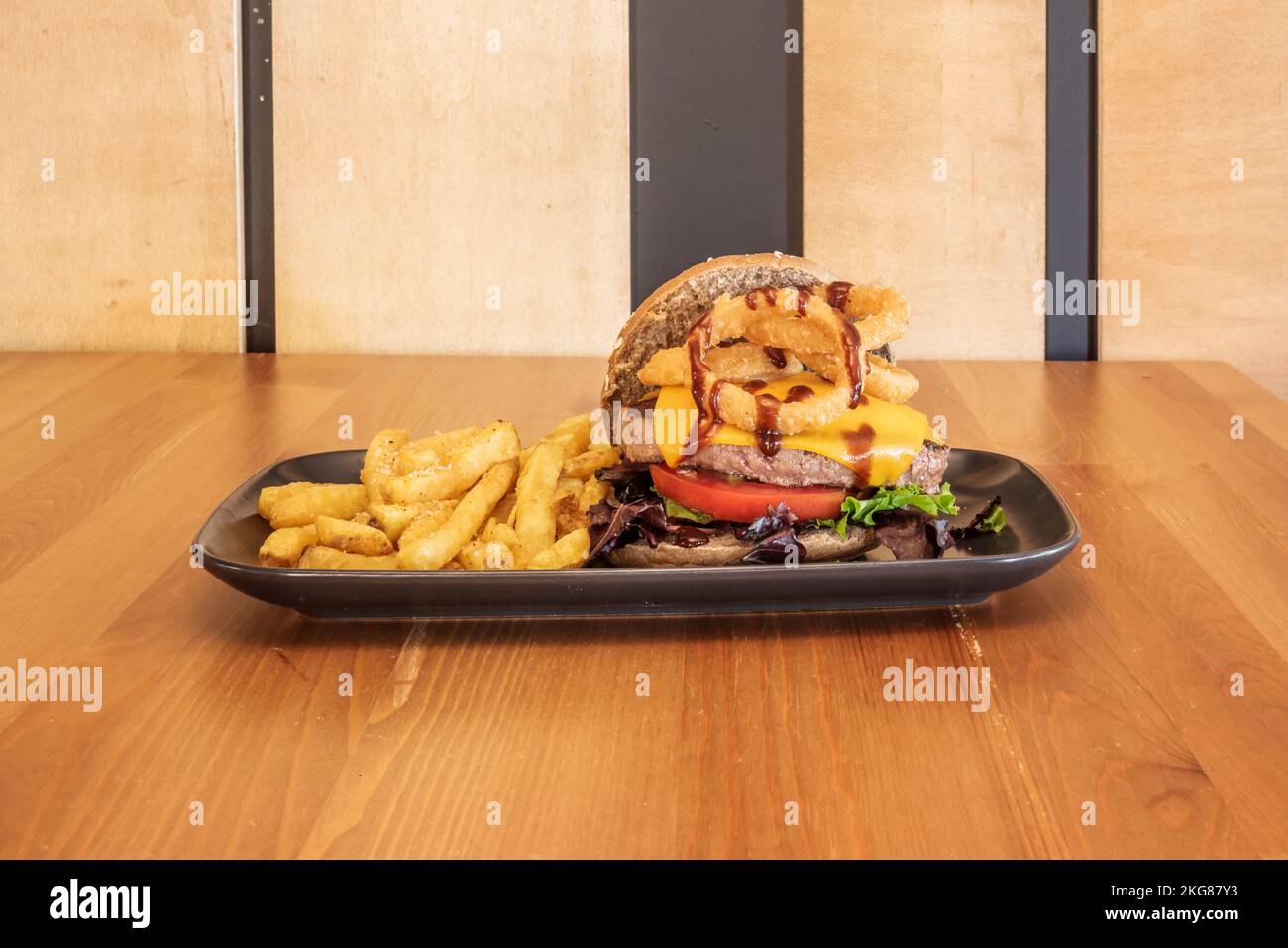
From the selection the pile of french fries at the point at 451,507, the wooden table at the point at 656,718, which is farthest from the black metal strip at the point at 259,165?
the pile of french fries at the point at 451,507

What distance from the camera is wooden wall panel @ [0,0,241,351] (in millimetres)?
3404

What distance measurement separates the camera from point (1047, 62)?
3330mm

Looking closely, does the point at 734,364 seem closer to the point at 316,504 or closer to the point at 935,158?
the point at 316,504

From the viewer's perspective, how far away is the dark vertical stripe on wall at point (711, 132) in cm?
335

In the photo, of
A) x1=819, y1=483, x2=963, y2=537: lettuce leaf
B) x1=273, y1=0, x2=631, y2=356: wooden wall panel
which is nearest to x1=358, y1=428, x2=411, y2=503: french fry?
x1=819, y1=483, x2=963, y2=537: lettuce leaf

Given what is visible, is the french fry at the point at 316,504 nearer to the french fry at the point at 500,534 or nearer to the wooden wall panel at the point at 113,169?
the french fry at the point at 500,534

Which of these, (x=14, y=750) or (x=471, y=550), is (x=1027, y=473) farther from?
(x=14, y=750)

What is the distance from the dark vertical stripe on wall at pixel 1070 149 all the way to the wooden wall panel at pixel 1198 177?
0.03 metres

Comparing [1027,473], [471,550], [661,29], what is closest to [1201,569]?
[1027,473]

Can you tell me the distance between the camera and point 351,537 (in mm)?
1595

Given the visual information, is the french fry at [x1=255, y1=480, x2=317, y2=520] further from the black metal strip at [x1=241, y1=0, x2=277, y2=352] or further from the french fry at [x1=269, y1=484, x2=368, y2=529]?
the black metal strip at [x1=241, y1=0, x2=277, y2=352]

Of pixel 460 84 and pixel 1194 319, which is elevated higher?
pixel 460 84

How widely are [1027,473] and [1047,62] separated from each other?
1.89 metres

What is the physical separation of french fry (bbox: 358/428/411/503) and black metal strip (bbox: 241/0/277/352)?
1783 mm
